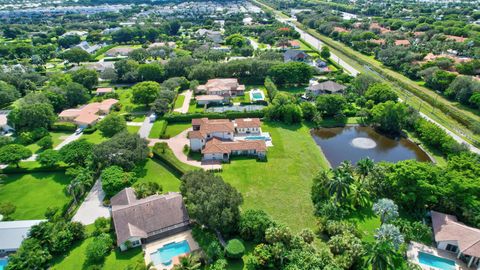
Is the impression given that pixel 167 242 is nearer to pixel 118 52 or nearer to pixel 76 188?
pixel 76 188

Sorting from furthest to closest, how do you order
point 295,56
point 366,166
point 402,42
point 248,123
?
point 402,42 < point 295,56 < point 248,123 < point 366,166

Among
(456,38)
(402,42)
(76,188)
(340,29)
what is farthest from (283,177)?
(340,29)

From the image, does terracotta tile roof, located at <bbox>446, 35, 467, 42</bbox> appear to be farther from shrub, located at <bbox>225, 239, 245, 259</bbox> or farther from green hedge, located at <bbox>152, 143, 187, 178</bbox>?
shrub, located at <bbox>225, 239, 245, 259</bbox>

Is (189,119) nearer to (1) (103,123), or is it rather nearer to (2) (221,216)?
(1) (103,123)

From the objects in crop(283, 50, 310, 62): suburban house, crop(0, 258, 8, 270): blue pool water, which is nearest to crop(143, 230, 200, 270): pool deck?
crop(0, 258, 8, 270): blue pool water

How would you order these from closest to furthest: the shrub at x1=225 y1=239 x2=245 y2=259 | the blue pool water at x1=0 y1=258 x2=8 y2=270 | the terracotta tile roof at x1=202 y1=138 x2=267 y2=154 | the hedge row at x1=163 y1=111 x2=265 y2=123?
1. the shrub at x1=225 y1=239 x2=245 y2=259
2. the blue pool water at x1=0 y1=258 x2=8 y2=270
3. the terracotta tile roof at x1=202 y1=138 x2=267 y2=154
4. the hedge row at x1=163 y1=111 x2=265 y2=123

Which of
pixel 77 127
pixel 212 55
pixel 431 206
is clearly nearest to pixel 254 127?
Result: pixel 431 206
